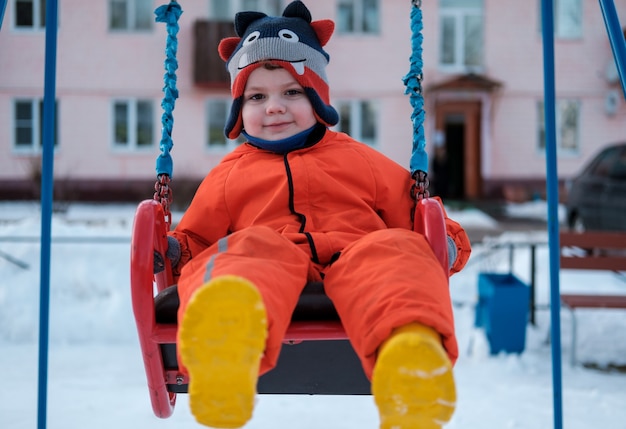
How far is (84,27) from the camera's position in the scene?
13812 mm

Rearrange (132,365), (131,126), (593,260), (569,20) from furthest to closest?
(569,20) → (131,126) → (593,260) → (132,365)

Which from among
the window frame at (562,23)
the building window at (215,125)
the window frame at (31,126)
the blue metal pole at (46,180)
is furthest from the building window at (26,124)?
the blue metal pole at (46,180)

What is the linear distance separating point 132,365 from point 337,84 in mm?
10641

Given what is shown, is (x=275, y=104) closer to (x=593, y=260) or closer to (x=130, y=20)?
(x=593, y=260)

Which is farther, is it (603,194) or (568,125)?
(568,125)

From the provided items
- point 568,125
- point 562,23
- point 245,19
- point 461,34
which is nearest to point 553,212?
point 245,19

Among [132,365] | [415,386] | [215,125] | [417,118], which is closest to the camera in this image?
[415,386]

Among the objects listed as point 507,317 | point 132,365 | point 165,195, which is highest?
point 165,195

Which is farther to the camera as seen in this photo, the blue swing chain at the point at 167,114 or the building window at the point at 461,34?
the building window at the point at 461,34

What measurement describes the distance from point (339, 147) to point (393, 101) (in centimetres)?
1234

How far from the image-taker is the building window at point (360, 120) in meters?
14.1

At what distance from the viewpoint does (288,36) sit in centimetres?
207

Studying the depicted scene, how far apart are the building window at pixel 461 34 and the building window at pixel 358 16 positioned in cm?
144

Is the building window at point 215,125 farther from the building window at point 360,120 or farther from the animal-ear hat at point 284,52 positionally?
the animal-ear hat at point 284,52
